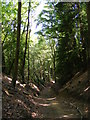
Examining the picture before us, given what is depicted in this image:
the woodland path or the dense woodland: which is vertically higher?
the dense woodland

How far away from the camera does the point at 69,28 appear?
20.6 metres

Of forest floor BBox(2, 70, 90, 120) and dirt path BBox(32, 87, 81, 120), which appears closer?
forest floor BBox(2, 70, 90, 120)

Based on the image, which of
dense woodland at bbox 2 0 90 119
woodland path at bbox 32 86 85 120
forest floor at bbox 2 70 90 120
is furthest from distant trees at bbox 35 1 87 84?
woodland path at bbox 32 86 85 120

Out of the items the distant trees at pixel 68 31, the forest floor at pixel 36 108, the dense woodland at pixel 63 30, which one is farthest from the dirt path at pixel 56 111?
the distant trees at pixel 68 31

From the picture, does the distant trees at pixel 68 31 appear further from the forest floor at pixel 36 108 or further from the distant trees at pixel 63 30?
the forest floor at pixel 36 108

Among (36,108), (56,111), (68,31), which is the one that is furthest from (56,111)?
(68,31)

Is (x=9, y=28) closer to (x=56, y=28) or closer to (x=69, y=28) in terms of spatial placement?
(x=56, y=28)

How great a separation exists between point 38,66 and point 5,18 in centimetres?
4324

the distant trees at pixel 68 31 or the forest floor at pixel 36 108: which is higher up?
the distant trees at pixel 68 31

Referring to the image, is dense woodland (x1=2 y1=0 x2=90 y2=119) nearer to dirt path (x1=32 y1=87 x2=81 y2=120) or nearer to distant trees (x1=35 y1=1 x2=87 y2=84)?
distant trees (x1=35 y1=1 x2=87 y2=84)

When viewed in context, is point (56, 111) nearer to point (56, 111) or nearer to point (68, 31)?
point (56, 111)

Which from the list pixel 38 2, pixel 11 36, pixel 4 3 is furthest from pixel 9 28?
pixel 38 2

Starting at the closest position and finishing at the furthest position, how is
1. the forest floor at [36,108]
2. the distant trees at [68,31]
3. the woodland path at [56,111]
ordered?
the forest floor at [36,108]
the woodland path at [56,111]
the distant trees at [68,31]

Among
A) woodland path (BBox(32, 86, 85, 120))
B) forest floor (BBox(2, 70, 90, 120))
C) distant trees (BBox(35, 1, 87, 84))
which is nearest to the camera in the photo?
forest floor (BBox(2, 70, 90, 120))
